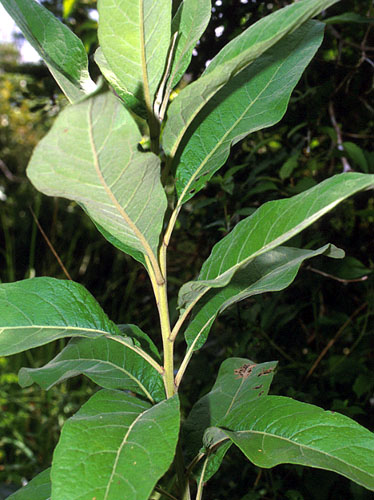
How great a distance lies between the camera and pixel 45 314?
633 millimetres

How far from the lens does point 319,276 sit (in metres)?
1.32

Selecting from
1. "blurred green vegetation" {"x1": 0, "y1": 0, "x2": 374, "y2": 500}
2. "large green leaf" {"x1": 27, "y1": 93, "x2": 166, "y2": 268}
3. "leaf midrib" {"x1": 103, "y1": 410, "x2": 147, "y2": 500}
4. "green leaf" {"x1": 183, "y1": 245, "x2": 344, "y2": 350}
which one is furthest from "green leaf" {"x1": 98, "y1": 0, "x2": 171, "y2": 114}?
"blurred green vegetation" {"x1": 0, "y1": 0, "x2": 374, "y2": 500}

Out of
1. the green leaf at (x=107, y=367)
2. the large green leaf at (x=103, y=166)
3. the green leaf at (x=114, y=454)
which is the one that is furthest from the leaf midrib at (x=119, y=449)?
the large green leaf at (x=103, y=166)

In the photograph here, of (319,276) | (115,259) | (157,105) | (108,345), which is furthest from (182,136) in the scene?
(115,259)

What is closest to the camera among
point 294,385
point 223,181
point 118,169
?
point 118,169

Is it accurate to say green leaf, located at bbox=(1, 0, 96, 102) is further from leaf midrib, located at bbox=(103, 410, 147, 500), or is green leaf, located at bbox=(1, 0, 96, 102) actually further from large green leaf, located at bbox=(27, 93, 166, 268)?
leaf midrib, located at bbox=(103, 410, 147, 500)

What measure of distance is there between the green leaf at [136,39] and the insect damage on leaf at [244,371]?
0.47 meters

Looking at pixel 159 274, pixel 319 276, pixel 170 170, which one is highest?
pixel 170 170

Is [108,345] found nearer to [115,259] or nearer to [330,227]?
[330,227]

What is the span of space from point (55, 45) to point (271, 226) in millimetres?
400

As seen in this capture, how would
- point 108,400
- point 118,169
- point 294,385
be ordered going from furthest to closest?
point 294,385 → point 108,400 → point 118,169

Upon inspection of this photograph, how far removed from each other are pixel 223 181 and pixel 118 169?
2.32 feet

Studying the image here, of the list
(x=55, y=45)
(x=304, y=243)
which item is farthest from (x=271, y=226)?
(x=304, y=243)

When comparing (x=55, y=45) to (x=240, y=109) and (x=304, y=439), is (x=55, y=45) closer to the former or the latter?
(x=240, y=109)
